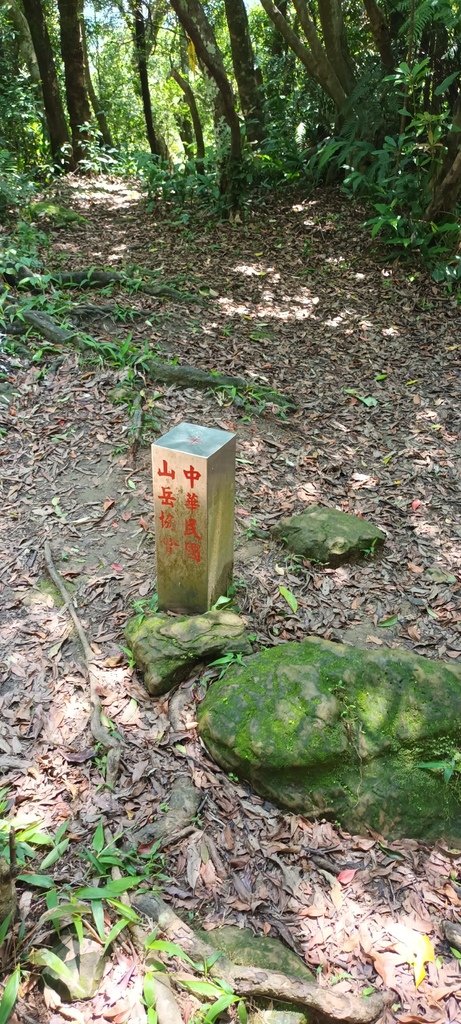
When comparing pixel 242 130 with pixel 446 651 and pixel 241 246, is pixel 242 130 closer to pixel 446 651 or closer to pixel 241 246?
pixel 241 246

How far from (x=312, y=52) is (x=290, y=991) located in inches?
415

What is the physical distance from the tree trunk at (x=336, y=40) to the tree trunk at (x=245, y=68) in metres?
1.41

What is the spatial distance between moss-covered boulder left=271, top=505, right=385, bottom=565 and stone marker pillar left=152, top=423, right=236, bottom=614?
2.36ft

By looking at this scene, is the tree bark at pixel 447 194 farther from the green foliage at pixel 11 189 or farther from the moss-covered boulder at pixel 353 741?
the moss-covered boulder at pixel 353 741

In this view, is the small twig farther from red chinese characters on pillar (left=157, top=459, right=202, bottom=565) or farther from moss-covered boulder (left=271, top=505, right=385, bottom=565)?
red chinese characters on pillar (left=157, top=459, right=202, bottom=565)

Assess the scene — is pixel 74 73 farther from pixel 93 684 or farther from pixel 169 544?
pixel 93 684

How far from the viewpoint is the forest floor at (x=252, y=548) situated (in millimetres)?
2590

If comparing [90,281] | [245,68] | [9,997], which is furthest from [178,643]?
[245,68]

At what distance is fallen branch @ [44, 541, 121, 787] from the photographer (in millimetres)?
2973

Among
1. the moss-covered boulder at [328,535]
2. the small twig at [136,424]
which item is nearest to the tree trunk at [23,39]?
the small twig at [136,424]

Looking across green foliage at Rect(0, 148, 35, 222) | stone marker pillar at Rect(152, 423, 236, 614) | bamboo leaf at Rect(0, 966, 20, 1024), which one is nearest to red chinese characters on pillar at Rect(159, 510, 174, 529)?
stone marker pillar at Rect(152, 423, 236, 614)

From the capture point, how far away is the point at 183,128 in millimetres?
20609

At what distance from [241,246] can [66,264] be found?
2.43 meters

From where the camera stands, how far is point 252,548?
438cm
